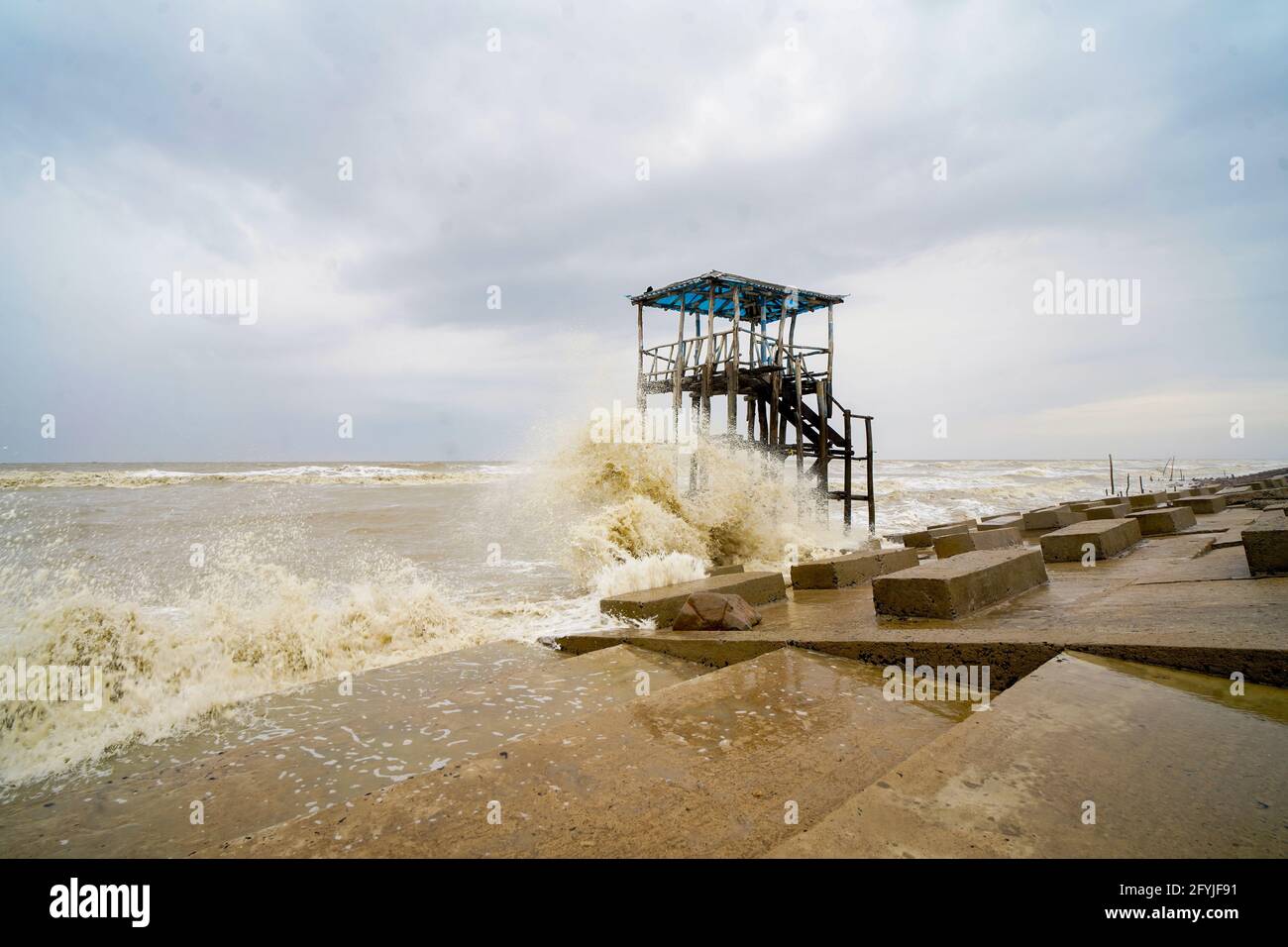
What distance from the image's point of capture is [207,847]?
5.99 feet

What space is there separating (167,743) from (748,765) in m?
3.30

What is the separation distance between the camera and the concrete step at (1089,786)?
1.44 metres

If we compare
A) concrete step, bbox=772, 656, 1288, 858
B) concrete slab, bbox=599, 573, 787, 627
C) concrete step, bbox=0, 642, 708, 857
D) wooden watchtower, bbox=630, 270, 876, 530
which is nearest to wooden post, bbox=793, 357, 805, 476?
wooden watchtower, bbox=630, 270, 876, 530

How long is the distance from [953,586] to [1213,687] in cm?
154

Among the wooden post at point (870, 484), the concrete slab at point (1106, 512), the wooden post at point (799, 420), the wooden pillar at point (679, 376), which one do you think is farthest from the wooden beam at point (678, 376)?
the concrete slab at point (1106, 512)

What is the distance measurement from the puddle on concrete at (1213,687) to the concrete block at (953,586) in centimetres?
112

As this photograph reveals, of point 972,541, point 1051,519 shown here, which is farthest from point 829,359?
point 972,541

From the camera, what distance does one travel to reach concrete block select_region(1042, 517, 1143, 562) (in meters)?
5.96

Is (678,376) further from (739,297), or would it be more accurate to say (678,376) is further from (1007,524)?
(1007,524)

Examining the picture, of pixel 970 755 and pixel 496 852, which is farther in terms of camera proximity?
pixel 970 755

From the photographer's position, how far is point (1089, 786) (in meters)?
1.69

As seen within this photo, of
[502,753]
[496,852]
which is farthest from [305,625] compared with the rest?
[496,852]

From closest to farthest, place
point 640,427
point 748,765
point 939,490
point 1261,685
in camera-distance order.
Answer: point 748,765 < point 1261,685 < point 640,427 < point 939,490
